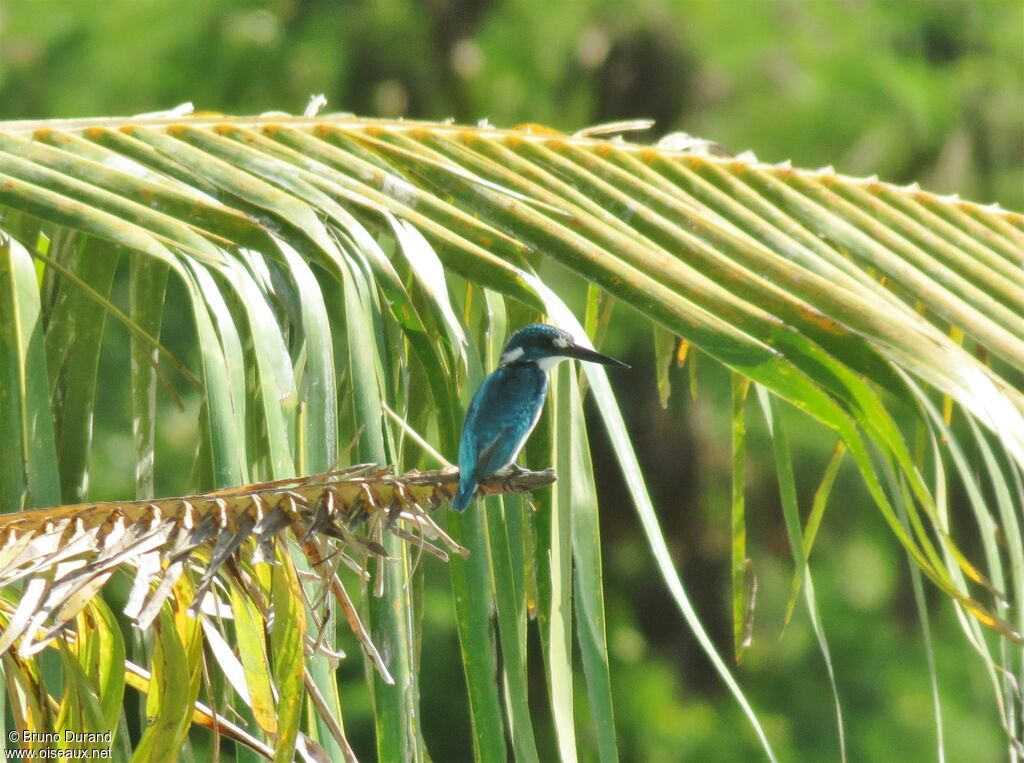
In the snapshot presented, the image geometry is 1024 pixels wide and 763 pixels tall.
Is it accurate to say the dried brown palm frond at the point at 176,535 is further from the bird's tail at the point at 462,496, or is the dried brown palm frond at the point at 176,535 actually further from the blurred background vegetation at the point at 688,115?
the blurred background vegetation at the point at 688,115

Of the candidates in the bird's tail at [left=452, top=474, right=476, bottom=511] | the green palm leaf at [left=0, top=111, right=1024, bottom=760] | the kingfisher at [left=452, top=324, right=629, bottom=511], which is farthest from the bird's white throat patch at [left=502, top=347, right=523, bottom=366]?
the bird's tail at [left=452, top=474, right=476, bottom=511]

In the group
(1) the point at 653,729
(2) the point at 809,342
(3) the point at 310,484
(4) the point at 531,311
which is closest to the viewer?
(3) the point at 310,484

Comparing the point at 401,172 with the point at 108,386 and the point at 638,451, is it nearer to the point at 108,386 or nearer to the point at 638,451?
the point at 108,386

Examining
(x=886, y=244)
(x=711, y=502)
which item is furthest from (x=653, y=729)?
(x=886, y=244)

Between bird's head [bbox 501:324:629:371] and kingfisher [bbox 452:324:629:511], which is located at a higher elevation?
bird's head [bbox 501:324:629:371]

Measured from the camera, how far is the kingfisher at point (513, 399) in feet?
9.57

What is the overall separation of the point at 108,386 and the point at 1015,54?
8586 millimetres

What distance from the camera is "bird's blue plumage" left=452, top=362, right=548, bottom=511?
119 inches

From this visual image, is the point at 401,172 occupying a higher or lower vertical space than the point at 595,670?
higher

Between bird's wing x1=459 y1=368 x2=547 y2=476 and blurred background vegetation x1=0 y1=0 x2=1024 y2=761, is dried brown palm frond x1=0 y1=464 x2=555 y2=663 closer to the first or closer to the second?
bird's wing x1=459 y1=368 x2=547 y2=476

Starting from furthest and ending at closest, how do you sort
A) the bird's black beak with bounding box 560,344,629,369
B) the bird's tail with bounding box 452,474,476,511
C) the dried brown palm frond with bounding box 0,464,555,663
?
the bird's black beak with bounding box 560,344,629,369, the bird's tail with bounding box 452,474,476,511, the dried brown palm frond with bounding box 0,464,555,663

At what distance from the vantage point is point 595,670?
2072 mm

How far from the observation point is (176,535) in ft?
5.82

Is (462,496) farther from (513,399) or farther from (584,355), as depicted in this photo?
(513,399)
